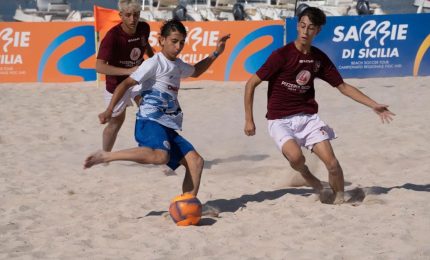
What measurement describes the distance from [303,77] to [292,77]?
87 mm

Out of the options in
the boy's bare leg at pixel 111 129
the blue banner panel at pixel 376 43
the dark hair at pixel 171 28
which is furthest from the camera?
the blue banner panel at pixel 376 43

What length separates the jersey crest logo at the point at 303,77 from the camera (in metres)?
5.84

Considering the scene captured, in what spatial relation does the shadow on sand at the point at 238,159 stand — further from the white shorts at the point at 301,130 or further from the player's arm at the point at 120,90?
the player's arm at the point at 120,90

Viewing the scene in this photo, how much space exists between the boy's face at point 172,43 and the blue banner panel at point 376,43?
8.99m

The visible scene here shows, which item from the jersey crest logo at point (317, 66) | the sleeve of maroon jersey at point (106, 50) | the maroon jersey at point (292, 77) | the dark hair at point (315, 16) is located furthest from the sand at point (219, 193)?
the dark hair at point (315, 16)

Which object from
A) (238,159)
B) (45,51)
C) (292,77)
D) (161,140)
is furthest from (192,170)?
(45,51)

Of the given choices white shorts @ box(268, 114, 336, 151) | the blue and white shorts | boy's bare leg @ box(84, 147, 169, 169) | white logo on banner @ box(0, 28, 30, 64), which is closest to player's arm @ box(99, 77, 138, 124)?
the blue and white shorts

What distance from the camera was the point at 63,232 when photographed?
5.45 m

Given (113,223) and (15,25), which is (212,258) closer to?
(113,223)

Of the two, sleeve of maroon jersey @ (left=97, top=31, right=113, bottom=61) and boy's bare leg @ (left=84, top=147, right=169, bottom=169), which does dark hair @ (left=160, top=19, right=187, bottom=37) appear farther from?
sleeve of maroon jersey @ (left=97, top=31, right=113, bottom=61)

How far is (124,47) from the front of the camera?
7.15m

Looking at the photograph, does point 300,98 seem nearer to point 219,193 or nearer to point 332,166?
point 332,166

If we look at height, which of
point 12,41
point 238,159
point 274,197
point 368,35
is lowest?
point 12,41

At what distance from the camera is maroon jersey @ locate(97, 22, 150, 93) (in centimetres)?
701
